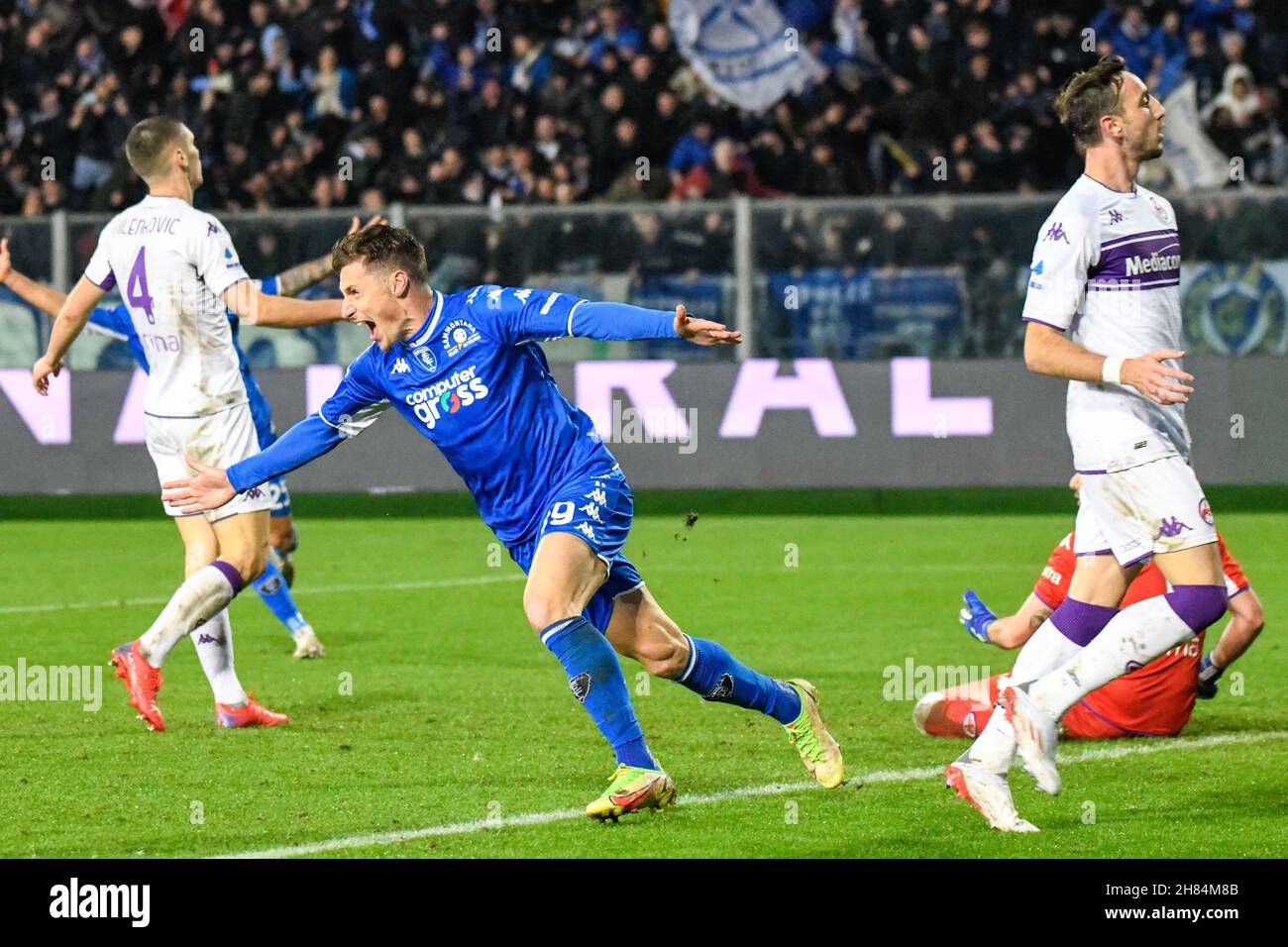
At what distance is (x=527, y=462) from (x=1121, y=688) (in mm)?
2513

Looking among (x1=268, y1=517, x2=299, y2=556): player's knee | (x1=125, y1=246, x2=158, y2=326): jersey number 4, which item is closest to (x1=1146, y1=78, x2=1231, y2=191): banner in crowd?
(x1=268, y1=517, x2=299, y2=556): player's knee

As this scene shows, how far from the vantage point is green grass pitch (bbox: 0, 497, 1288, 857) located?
589 cm

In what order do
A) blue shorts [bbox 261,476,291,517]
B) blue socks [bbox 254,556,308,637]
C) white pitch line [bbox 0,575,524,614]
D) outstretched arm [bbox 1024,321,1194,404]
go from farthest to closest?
white pitch line [bbox 0,575,524,614] < blue socks [bbox 254,556,308,637] < blue shorts [bbox 261,476,291,517] < outstretched arm [bbox 1024,321,1194,404]

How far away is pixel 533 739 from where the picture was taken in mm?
7637

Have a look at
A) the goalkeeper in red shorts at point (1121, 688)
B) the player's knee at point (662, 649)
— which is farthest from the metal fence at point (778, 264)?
the player's knee at point (662, 649)

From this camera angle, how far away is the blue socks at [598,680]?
238 inches

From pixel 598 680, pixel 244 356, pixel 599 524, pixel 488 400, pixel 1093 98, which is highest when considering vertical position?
pixel 1093 98

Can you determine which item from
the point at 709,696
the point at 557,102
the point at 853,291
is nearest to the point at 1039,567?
the point at 853,291

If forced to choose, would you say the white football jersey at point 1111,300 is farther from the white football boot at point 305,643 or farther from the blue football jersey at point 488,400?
the white football boot at point 305,643

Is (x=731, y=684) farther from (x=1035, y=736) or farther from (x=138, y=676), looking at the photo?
(x=138, y=676)

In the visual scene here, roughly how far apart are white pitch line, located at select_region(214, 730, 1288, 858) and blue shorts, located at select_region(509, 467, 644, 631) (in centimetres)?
62

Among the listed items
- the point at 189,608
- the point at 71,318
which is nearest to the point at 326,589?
the point at 71,318

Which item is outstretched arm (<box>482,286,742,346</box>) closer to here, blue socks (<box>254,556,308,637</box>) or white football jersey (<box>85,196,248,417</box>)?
white football jersey (<box>85,196,248,417</box>)

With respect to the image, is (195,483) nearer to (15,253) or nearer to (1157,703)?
(1157,703)
